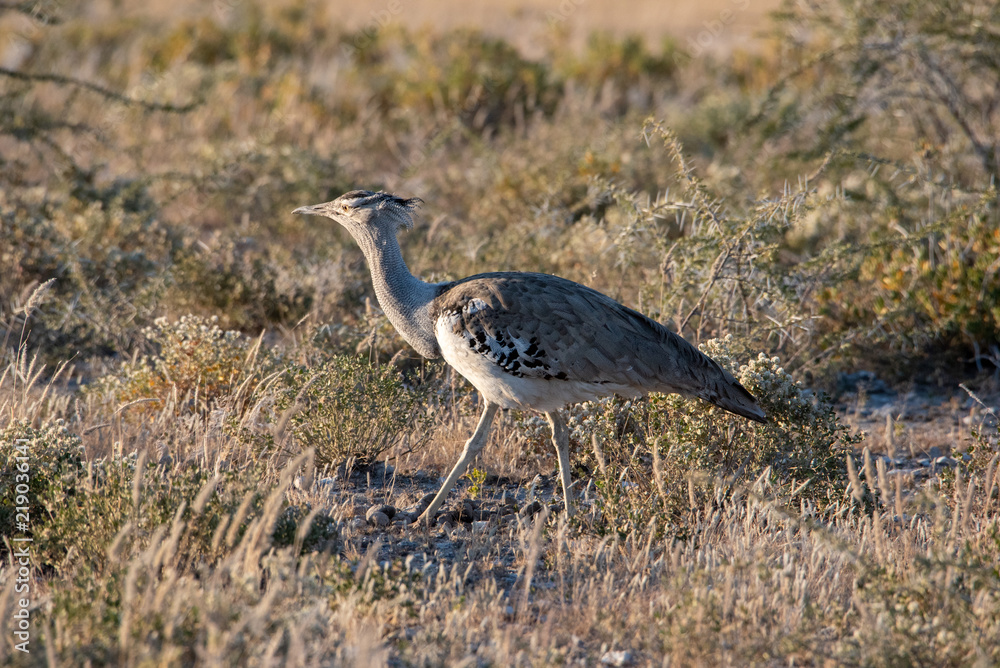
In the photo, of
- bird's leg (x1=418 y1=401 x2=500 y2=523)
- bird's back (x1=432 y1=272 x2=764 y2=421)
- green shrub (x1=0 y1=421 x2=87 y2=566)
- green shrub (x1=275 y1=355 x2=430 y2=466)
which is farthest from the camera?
green shrub (x1=275 y1=355 x2=430 y2=466)

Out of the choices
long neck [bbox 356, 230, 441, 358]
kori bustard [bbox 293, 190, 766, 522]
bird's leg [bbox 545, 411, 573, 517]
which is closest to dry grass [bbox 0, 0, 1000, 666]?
bird's leg [bbox 545, 411, 573, 517]

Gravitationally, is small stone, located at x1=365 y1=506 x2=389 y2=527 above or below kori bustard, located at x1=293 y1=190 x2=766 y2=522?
below

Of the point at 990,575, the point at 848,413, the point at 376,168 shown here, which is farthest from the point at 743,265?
the point at 376,168

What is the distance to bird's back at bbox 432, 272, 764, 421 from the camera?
3.95 meters

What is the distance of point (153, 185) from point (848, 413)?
6639 millimetres

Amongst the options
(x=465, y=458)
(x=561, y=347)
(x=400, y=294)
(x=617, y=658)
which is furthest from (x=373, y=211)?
(x=617, y=658)

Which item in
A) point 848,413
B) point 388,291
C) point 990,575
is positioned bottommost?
point 848,413

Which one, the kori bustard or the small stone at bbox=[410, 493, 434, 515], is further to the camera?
the small stone at bbox=[410, 493, 434, 515]

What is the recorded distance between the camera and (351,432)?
448 centimetres

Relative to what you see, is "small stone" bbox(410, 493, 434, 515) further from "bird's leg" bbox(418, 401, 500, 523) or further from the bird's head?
the bird's head

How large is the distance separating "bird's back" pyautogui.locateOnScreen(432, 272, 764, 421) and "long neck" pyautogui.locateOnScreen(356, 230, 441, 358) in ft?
0.25

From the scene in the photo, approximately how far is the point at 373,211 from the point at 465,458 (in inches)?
47.1

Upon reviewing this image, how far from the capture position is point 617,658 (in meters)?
3.02

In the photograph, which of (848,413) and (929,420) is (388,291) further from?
(929,420)
